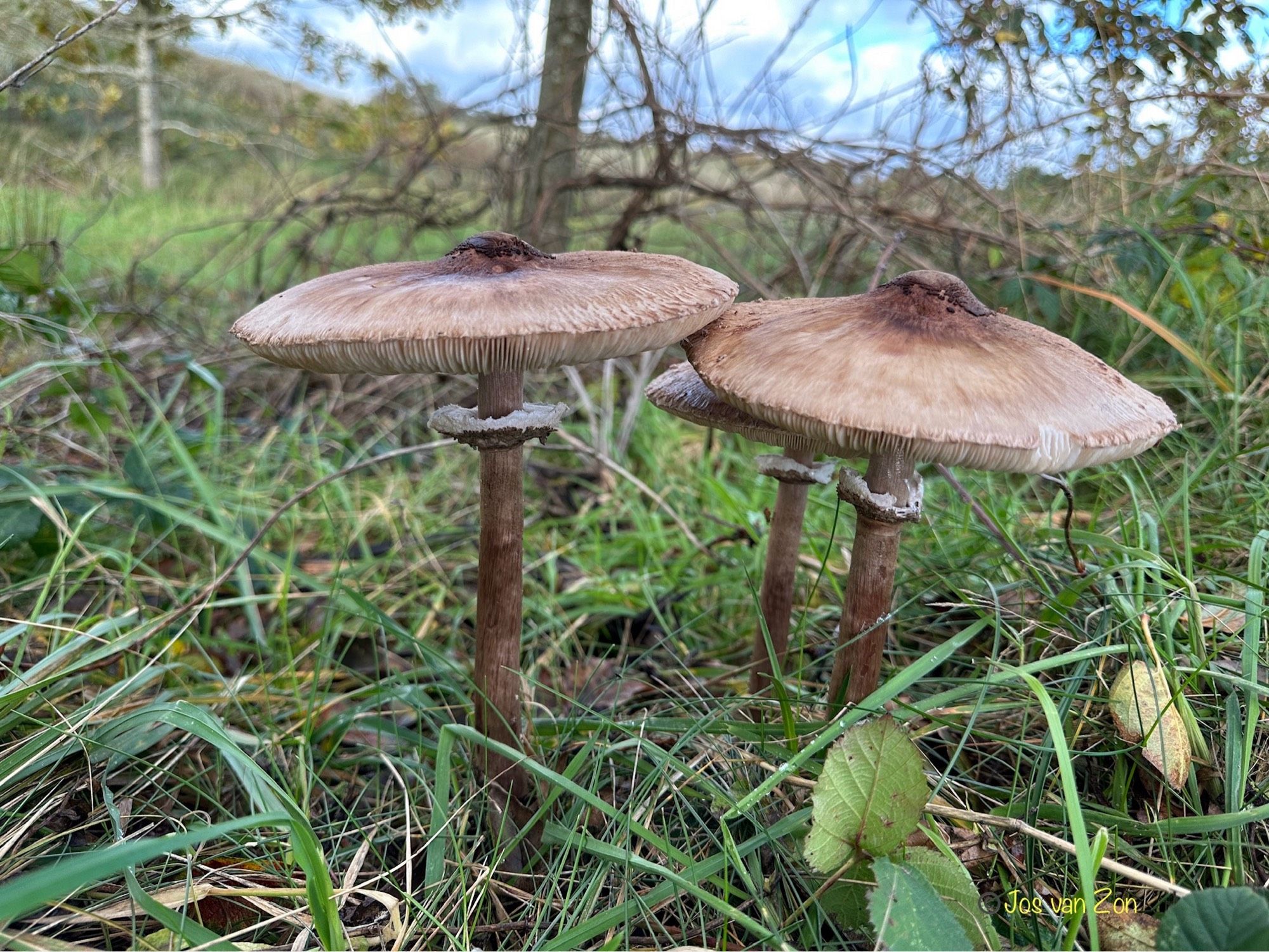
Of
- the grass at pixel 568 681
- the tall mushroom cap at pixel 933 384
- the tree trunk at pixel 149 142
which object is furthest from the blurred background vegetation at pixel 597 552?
the tree trunk at pixel 149 142

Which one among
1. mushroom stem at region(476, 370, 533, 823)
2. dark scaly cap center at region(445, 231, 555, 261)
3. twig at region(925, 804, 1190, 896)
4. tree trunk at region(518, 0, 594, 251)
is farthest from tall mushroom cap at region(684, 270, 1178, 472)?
tree trunk at region(518, 0, 594, 251)

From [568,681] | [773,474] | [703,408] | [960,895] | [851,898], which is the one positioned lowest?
[568,681]

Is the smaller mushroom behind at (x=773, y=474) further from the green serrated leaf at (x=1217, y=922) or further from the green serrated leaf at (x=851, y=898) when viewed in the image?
the green serrated leaf at (x=1217, y=922)

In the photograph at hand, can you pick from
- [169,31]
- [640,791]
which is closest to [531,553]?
[640,791]

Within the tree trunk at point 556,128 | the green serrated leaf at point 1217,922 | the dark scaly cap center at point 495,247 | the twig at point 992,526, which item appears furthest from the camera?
the tree trunk at point 556,128

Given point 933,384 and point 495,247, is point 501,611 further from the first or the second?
point 933,384

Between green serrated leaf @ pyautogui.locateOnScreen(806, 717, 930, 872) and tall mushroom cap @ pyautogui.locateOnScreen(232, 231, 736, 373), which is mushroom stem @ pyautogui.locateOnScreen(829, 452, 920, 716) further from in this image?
tall mushroom cap @ pyautogui.locateOnScreen(232, 231, 736, 373)

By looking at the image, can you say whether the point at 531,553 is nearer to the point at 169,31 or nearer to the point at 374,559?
the point at 374,559

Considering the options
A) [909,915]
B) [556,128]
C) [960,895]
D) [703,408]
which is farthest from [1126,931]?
[556,128]
